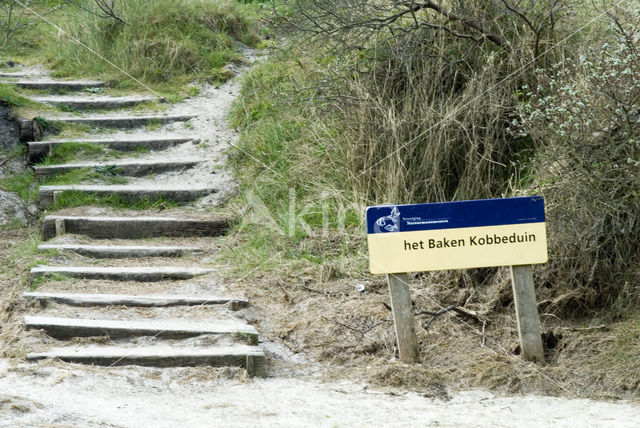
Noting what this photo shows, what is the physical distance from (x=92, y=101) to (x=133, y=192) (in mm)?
2195

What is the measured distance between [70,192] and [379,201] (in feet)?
9.80

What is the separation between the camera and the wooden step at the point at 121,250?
6.60m

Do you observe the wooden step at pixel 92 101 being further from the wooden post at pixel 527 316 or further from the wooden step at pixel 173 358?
the wooden post at pixel 527 316

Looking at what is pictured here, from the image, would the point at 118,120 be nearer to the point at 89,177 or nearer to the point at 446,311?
the point at 89,177

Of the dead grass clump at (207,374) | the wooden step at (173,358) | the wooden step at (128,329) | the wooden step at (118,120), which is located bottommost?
the dead grass clump at (207,374)

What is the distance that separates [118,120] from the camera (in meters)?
8.98

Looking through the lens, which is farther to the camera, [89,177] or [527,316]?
[89,177]

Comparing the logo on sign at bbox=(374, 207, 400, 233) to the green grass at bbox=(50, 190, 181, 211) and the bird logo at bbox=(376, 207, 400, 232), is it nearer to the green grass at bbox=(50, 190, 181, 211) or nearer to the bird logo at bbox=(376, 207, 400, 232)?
the bird logo at bbox=(376, 207, 400, 232)

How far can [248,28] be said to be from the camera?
36.5 ft

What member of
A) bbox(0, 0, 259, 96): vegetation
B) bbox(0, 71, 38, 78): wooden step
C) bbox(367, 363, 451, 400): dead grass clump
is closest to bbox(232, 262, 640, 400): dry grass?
bbox(367, 363, 451, 400): dead grass clump

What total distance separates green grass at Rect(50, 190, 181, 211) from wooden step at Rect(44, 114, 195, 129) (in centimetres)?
157

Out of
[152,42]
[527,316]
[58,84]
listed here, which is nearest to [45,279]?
[527,316]

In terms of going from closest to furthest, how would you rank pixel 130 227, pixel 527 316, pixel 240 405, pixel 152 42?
pixel 240 405 < pixel 527 316 < pixel 130 227 < pixel 152 42

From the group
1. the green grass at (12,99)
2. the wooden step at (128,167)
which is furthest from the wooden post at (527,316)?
the green grass at (12,99)
